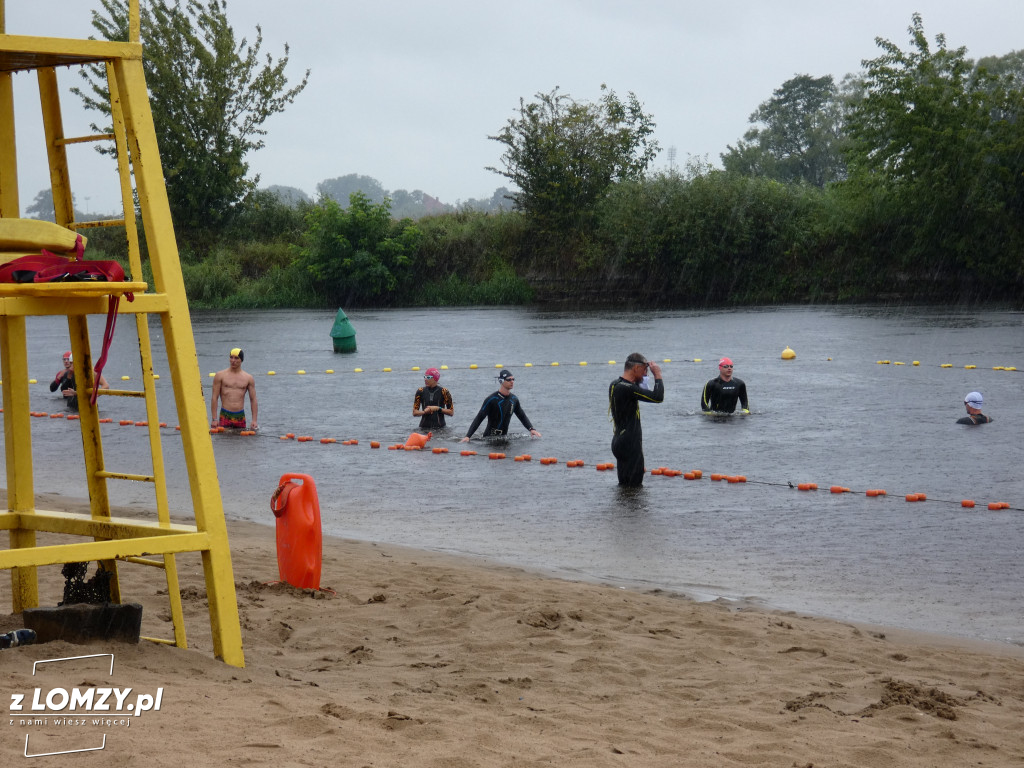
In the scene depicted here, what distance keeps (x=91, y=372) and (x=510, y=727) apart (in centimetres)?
286

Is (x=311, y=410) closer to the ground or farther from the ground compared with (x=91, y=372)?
closer to the ground

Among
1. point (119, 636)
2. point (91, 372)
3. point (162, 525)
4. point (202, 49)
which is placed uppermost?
point (202, 49)

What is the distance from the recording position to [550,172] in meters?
68.1

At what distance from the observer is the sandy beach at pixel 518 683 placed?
4.30 metres

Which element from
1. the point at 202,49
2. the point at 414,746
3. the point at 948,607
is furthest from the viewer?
the point at 202,49

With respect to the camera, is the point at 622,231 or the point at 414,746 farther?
the point at 622,231

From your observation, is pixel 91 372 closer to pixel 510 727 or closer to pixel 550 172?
pixel 510 727

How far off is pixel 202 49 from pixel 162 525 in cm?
7115

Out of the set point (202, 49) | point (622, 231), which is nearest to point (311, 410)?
point (622, 231)

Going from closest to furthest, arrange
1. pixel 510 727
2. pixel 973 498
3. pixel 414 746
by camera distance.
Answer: pixel 414 746 < pixel 510 727 < pixel 973 498

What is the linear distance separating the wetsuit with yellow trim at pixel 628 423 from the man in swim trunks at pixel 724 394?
21.2 feet

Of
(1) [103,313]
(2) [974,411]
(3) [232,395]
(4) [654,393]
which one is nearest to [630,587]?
(4) [654,393]

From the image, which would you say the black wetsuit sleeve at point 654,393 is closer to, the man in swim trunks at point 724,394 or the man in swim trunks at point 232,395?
the man in swim trunks at point 724,394

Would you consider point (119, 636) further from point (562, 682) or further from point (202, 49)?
point (202, 49)
